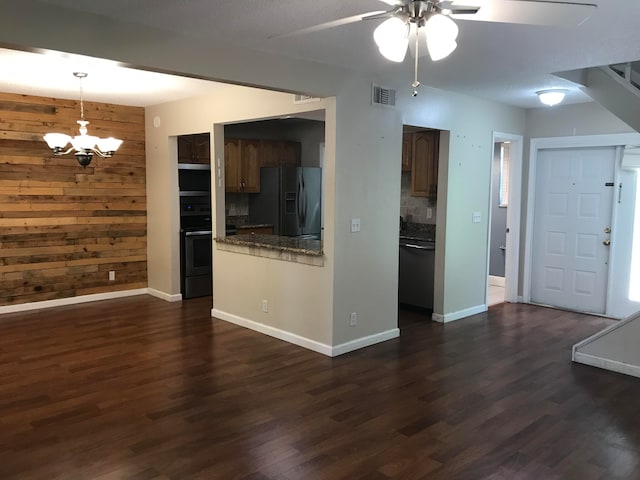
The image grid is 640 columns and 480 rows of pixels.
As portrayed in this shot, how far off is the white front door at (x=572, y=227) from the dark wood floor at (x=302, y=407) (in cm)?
108

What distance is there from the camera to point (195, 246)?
671cm

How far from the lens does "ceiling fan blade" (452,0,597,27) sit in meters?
2.04

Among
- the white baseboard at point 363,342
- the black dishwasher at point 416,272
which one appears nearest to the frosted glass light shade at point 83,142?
the white baseboard at point 363,342

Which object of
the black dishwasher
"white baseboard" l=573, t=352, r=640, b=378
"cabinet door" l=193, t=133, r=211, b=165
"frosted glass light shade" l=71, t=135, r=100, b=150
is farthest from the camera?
"cabinet door" l=193, t=133, r=211, b=165

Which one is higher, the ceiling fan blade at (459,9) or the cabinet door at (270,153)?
the ceiling fan blade at (459,9)

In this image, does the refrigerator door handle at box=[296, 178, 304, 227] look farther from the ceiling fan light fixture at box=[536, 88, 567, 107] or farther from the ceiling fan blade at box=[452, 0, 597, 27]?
the ceiling fan blade at box=[452, 0, 597, 27]

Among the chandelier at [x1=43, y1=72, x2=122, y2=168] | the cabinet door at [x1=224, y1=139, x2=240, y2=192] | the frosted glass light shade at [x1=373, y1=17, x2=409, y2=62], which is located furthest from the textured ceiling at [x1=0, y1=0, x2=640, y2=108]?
the cabinet door at [x1=224, y1=139, x2=240, y2=192]

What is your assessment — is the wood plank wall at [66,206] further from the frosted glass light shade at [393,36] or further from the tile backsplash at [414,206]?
the frosted glass light shade at [393,36]

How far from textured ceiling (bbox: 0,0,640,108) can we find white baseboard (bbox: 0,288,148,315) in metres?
4.27

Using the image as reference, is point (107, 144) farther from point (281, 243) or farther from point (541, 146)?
point (541, 146)

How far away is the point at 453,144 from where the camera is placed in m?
5.48

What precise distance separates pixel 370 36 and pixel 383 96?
1330 millimetres

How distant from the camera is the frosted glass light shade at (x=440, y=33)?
2100 mm

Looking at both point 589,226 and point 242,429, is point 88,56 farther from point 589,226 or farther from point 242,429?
point 589,226
